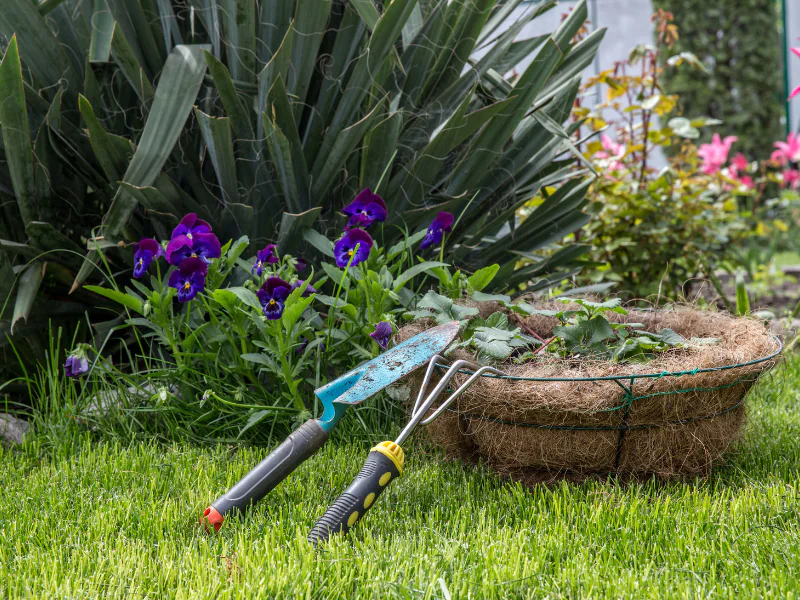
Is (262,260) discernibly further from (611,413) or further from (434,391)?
(611,413)

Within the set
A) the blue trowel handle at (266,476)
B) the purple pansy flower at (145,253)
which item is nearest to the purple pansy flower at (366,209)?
the purple pansy flower at (145,253)

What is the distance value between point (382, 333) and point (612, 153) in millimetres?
1942

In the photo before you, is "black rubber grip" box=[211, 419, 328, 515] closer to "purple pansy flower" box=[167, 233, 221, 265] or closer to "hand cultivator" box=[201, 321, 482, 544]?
"hand cultivator" box=[201, 321, 482, 544]

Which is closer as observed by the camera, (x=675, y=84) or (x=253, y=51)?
Answer: (x=253, y=51)

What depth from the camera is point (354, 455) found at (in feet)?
5.02

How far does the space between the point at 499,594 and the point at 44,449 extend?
3.97 ft

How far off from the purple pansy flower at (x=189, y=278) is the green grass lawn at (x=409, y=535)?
13.7 inches

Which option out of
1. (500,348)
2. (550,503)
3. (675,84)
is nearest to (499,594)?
(550,503)

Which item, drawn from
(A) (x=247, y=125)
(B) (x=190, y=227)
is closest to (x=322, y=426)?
(B) (x=190, y=227)

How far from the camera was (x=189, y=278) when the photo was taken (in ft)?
5.15

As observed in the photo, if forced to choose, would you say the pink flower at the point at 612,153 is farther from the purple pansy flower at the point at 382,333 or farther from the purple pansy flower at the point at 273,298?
the purple pansy flower at the point at 273,298

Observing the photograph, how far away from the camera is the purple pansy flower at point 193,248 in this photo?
1553 mm

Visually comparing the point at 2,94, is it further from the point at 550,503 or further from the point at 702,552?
the point at 702,552

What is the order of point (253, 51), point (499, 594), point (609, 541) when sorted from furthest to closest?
point (253, 51), point (609, 541), point (499, 594)
